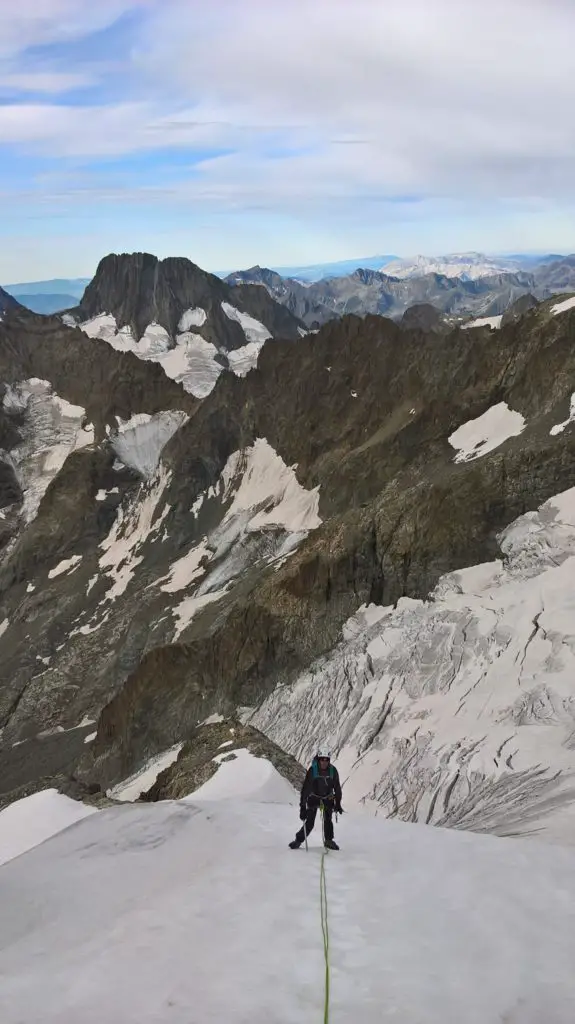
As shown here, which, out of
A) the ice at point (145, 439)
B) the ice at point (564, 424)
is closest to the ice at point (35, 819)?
the ice at point (564, 424)

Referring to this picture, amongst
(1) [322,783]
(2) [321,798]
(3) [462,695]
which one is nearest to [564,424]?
(3) [462,695]

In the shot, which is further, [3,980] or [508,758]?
[508,758]

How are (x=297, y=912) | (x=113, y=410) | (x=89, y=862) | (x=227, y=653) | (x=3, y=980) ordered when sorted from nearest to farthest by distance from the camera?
(x=3, y=980) → (x=297, y=912) → (x=89, y=862) → (x=227, y=653) → (x=113, y=410)

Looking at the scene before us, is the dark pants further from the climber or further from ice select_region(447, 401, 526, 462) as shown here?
ice select_region(447, 401, 526, 462)

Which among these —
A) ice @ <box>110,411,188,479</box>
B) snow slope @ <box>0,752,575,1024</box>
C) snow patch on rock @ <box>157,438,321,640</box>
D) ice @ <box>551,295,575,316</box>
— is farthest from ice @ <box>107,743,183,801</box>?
ice @ <box>110,411,188,479</box>

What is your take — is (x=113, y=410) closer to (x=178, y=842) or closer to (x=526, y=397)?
(x=526, y=397)

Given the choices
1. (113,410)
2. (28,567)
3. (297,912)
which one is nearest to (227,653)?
(297,912)

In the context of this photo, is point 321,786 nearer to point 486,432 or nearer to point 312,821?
point 312,821
